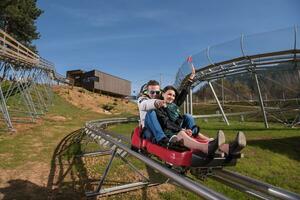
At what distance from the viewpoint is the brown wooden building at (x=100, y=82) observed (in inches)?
1943

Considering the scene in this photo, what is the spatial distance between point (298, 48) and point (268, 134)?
167 inches

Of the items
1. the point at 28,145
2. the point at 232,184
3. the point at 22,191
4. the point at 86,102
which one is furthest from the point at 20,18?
the point at 232,184

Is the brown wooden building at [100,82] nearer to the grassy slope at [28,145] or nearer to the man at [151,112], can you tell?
the grassy slope at [28,145]

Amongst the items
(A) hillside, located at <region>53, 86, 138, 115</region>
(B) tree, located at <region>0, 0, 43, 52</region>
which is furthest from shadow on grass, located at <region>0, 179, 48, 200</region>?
(B) tree, located at <region>0, 0, 43, 52</region>

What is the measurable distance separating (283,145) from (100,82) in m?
40.3

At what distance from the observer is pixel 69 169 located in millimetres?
8961

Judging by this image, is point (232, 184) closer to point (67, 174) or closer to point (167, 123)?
point (167, 123)

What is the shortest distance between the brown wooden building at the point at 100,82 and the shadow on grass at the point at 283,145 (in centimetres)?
3812

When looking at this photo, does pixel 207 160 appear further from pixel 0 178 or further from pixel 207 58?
pixel 207 58

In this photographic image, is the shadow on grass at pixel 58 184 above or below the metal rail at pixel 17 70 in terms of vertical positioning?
below

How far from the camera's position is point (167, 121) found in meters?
5.16

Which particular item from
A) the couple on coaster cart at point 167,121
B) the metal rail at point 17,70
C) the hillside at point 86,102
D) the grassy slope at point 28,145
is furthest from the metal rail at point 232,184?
the hillside at point 86,102

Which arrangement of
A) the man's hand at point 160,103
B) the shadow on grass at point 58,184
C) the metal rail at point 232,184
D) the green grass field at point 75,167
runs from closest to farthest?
1. the metal rail at point 232,184
2. the man's hand at point 160,103
3. the shadow on grass at point 58,184
4. the green grass field at point 75,167

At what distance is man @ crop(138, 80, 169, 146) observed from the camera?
4852 millimetres
